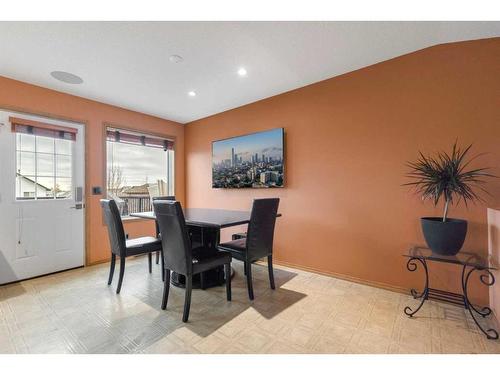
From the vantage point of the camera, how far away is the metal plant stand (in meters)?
1.70

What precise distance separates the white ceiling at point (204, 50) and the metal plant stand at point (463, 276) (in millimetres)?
1850

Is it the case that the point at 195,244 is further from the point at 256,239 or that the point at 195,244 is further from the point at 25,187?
the point at 25,187

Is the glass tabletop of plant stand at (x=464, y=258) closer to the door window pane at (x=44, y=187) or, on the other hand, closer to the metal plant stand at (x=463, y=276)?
the metal plant stand at (x=463, y=276)

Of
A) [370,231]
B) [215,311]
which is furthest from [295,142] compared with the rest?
[215,311]

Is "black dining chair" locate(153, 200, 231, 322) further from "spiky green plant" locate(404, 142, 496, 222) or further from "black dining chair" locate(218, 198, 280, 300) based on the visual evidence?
"spiky green plant" locate(404, 142, 496, 222)

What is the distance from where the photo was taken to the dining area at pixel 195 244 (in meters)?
1.88

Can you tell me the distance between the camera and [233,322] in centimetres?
185

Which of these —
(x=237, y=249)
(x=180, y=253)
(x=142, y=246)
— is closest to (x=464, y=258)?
(x=237, y=249)

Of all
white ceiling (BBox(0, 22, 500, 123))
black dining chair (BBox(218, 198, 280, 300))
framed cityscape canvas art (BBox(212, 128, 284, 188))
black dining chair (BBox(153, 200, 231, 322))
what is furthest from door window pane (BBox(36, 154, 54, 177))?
black dining chair (BBox(218, 198, 280, 300))

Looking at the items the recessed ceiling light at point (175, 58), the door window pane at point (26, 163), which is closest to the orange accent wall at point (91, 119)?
the door window pane at point (26, 163)

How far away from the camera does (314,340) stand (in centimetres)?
162

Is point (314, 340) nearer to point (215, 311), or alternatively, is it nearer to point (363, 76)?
point (215, 311)

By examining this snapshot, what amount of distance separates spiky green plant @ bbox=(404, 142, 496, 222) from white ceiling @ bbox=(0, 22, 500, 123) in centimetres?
105

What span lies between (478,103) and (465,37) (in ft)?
1.93
